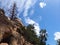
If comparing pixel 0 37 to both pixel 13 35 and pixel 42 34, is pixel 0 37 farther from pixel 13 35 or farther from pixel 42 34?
pixel 42 34

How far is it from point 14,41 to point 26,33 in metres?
16.5

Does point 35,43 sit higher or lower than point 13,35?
higher

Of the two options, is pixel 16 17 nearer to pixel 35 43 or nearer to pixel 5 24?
pixel 35 43

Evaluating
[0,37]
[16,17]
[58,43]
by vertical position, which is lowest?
[0,37]

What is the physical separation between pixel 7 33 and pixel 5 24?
3.02 meters

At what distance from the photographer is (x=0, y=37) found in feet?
175

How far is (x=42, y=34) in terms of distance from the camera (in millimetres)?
99938

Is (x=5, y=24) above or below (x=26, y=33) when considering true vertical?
below

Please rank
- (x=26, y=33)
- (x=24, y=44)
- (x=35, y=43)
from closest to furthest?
1. (x=24, y=44)
2. (x=26, y=33)
3. (x=35, y=43)

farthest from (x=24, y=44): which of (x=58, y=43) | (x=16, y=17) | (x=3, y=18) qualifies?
(x=58, y=43)

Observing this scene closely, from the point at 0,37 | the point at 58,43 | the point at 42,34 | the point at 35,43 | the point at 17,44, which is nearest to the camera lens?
the point at 0,37

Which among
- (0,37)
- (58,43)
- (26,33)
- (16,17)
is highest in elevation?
(58,43)

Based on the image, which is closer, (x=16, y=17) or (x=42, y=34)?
(x=16, y=17)

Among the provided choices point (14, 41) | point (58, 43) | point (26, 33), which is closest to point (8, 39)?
point (14, 41)
